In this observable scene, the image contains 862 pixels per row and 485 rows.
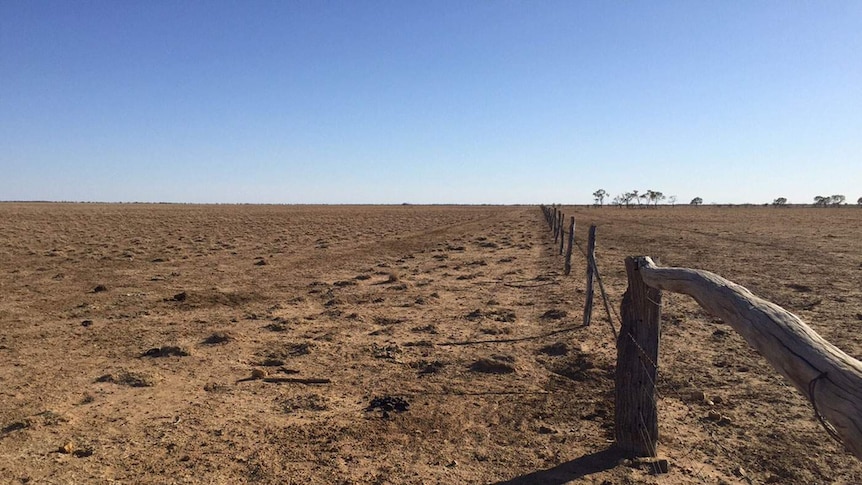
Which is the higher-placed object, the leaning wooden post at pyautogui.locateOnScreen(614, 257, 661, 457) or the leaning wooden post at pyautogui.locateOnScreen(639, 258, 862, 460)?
the leaning wooden post at pyautogui.locateOnScreen(639, 258, 862, 460)

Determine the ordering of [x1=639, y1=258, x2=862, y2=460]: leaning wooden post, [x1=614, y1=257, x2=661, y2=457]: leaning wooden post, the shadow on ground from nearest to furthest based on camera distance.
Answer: [x1=639, y1=258, x2=862, y2=460]: leaning wooden post < the shadow on ground < [x1=614, y1=257, x2=661, y2=457]: leaning wooden post

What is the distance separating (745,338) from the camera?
2.83m

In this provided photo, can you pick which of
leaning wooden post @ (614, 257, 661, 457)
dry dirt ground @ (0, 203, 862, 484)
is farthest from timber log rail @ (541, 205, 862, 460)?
dry dirt ground @ (0, 203, 862, 484)

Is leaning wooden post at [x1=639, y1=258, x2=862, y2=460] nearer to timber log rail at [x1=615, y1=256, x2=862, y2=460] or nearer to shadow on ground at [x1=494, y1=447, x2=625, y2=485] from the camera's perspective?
timber log rail at [x1=615, y1=256, x2=862, y2=460]

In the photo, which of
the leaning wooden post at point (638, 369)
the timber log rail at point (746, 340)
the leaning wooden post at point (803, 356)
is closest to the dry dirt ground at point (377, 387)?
the leaning wooden post at point (638, 369)

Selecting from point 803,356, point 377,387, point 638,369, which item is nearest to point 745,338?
point 803,356

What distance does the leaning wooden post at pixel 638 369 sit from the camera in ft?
14.3

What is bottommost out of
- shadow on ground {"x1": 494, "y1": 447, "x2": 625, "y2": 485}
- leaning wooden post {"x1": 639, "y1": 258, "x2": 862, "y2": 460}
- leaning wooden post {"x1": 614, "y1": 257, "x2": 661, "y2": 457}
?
shadow on ground {"x1": 494, "y1": 447, "x2": 625, "y2": 485}

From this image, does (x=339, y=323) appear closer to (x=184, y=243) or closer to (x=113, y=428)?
(x=113, y=428)

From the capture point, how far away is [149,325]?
9148mm

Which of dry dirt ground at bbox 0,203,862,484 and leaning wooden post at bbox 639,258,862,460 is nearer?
leaning wooden post at bbox 639,258,862,460

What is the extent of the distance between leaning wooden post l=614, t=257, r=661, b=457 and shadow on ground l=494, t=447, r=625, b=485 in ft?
0.58

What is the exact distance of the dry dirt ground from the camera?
4.41 m

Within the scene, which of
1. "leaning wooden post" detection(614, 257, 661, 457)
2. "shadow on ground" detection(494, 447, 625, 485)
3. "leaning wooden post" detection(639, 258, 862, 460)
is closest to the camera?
"leaning wooden post" detection(639, 258, 862, 460)
